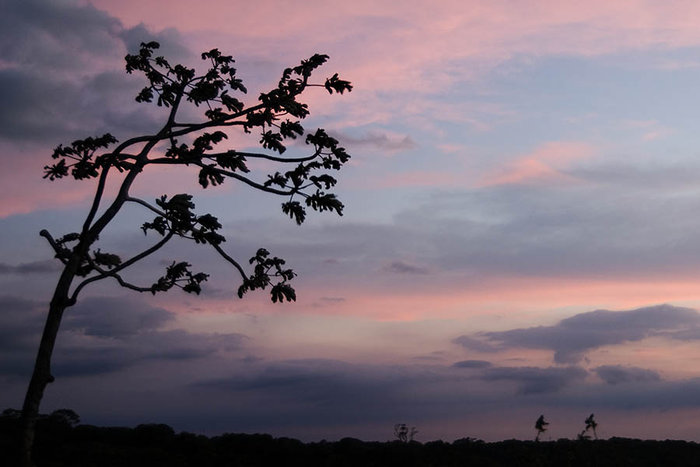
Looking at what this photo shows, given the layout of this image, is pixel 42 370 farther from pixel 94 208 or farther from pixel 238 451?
pixel 238 451

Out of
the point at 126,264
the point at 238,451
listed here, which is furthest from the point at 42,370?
the point at 238,451

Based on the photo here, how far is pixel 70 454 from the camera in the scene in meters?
21.7

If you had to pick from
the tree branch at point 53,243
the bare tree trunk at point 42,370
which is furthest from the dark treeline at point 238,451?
the tree branch at point 53,243

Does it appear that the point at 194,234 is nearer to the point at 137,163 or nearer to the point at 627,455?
the point at 137,163

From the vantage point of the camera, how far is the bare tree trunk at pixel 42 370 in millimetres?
17375

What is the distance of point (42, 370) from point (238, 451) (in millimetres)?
7757

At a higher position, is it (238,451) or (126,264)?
(126,264)

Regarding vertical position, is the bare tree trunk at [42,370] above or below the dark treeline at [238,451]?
above

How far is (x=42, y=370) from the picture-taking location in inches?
704

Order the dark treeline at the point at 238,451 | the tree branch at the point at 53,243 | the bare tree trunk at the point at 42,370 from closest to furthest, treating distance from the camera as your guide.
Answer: the bare tree trunk at the point at 42,370 < the tree branch at the point at 53,243 < the dark treeline at the point at 238,451

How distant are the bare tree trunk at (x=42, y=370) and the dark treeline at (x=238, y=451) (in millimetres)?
3161

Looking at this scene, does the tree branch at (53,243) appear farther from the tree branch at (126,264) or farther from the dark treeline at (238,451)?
the dark treeline at (238,451)

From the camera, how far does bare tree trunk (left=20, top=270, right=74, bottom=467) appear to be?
1738 cm

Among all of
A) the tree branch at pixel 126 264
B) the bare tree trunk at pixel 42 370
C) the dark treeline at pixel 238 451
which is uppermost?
the tree branch at pixel 126 264
